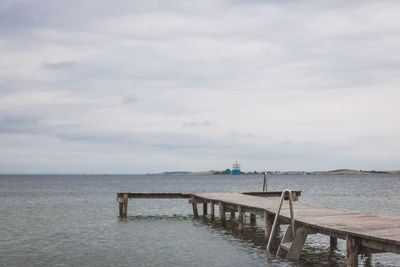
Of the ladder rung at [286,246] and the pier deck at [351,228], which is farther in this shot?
the ladder rung at [286,246]

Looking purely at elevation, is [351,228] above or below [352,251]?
above

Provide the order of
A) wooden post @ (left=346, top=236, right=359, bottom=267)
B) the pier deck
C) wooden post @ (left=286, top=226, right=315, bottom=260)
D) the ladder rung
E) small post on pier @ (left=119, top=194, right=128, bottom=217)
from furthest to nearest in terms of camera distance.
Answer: small post on pier @ (left=119, top=194, right=128, bottom=217), the ladder rung, wooden post @ (left=286, top=226, right=315, bottom=260), wooden post @ (left=346, top=236, right=359, bottom=267), the pier deck

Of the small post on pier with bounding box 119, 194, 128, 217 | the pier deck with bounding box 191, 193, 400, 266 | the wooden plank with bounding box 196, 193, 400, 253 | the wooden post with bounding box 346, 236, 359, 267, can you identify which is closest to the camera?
the wooden plank with bounding box 196, 193, 400, 253

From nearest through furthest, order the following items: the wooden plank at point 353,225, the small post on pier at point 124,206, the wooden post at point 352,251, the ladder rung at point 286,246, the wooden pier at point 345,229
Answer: the wooden plank at point 353,225 < the wooden pier at point 345,229 < the wooden post at point 352,251 < the ladder rung at point 286,246 < the small post on pier at point 124,206

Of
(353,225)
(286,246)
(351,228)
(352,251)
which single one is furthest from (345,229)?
(286,246)

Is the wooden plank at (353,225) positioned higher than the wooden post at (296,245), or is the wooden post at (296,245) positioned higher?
the wooden plank at (353,225)

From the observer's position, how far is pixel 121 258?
1568 cm

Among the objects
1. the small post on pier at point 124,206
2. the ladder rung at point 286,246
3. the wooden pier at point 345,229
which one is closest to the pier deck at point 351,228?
the wooden pier at point 345,229

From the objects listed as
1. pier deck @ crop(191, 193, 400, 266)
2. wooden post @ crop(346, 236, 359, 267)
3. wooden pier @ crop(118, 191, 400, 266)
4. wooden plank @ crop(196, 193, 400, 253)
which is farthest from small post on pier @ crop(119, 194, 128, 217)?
wooden post @ crop(346, 236, 359, 267)

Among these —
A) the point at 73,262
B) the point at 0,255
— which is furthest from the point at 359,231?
the point at 0,255

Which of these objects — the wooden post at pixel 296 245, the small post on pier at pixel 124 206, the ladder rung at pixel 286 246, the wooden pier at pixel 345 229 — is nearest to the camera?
the wooden pier at pixel 345 229

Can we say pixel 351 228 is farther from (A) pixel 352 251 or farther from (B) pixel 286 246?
(B) pixel 286 246

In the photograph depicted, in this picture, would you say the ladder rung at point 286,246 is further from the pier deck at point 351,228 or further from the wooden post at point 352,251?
the wooden post at point 352,251

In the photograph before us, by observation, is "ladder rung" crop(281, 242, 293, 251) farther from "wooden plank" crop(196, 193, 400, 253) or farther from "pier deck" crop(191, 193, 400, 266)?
"wooden plank" crop(196, 193, 400, 253)
